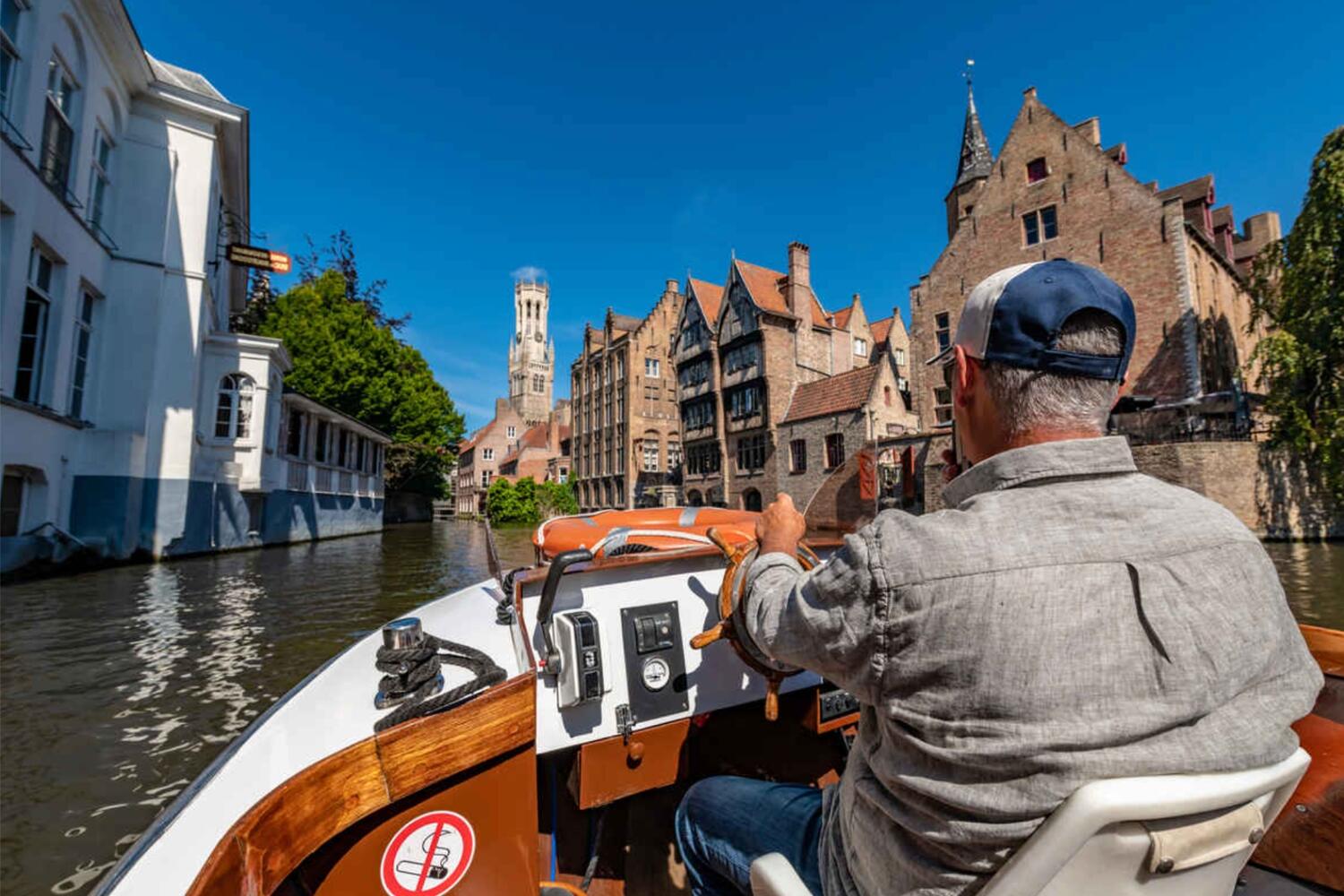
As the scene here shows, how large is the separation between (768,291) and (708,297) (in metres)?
5.42

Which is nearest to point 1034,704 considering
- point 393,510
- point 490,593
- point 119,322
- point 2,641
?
point 490,593

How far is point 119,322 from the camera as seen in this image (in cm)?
1295

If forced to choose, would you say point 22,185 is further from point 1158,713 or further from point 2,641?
point 1158,713

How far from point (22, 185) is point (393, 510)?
104 feet

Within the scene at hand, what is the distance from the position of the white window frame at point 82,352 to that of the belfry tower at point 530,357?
69.7 meters

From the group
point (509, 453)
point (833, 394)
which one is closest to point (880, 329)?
point (833, 394)

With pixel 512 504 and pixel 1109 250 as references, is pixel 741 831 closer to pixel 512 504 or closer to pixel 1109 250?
pixel 1109 250

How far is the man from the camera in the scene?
89 cm

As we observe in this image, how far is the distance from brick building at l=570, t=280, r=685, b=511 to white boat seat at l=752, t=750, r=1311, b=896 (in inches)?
1520

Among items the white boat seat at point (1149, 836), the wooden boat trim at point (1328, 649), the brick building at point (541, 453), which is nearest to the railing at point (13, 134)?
the white boat seat at point (1149, 836)

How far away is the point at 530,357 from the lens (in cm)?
8725

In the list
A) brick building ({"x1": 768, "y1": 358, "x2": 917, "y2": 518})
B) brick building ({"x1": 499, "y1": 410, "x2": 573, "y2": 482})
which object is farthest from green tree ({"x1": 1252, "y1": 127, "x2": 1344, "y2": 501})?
brick building ({"x1": 499, "y1": 410, "x2": 573, "y2": 482})

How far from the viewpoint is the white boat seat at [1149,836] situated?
813mm

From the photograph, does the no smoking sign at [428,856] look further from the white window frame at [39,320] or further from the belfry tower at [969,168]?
the belfry tower at [969,168]
